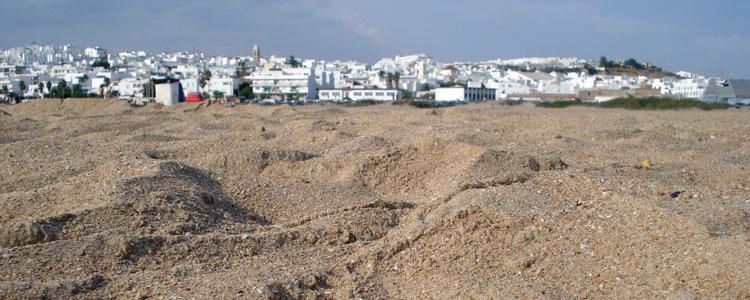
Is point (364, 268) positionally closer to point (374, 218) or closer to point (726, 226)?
point (374, 218)

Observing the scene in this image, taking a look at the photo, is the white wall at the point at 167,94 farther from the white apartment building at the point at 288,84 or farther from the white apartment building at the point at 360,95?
the white apartment building at the point at 288,84

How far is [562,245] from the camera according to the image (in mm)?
4496

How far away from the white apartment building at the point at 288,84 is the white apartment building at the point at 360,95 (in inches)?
95.1

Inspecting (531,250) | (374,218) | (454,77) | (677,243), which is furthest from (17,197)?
(454,77)

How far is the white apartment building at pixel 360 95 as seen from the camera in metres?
45.4

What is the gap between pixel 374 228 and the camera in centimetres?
503

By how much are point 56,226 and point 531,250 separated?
3644 mm

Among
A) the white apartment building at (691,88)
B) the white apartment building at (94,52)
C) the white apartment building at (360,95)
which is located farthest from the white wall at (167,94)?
the white apartment building at (94,52)

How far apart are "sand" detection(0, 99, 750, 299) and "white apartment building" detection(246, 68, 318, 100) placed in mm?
41701

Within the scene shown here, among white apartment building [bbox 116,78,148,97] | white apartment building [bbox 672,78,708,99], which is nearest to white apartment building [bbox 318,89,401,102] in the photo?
white apartment building [bbox 116,78,148,97]

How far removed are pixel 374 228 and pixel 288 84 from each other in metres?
46.6

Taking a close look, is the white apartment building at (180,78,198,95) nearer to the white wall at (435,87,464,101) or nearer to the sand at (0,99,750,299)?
the white wall at (435,87,464,101)

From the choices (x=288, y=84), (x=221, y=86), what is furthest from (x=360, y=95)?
(x=221, y=86)

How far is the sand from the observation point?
375 cm
